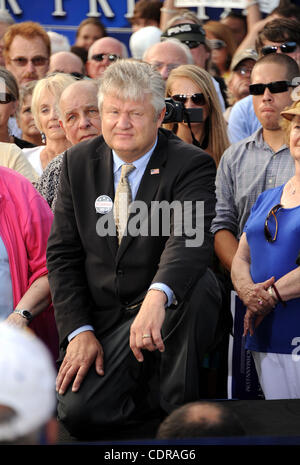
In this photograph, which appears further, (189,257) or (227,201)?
(227,201)

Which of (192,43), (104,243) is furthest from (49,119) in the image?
(104,243)

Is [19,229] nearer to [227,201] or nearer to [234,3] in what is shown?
[227,201]

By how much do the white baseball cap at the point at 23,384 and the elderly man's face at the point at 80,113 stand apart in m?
2.91

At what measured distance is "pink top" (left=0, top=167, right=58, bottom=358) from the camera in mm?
3355

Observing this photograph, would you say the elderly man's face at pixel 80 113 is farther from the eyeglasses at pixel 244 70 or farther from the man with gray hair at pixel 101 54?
the man with gray hair at pixel 101 54

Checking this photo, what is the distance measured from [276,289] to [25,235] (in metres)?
1.13

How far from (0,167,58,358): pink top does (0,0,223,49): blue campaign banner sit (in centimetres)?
445

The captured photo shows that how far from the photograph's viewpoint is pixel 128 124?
317 cm

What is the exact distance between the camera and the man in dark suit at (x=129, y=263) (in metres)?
3.08

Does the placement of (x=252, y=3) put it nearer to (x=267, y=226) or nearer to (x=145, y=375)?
(x=267, y=226)

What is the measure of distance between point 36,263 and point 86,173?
0.48 meters

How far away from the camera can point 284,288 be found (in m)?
3.36

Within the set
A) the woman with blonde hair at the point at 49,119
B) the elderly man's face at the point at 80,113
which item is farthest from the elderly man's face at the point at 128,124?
the woman with blonde hair at the point at 49,119
